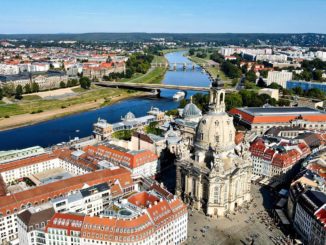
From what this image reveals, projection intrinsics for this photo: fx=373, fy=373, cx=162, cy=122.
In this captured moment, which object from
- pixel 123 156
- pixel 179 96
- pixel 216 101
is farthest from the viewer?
pixel 179 96

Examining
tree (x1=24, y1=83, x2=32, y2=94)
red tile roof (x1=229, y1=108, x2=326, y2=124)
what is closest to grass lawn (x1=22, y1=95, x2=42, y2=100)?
tree (x1=24, y1=83, x2=32, y2=94)

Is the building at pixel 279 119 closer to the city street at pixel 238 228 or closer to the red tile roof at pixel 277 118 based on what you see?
the red tile roof at pixel 277 118

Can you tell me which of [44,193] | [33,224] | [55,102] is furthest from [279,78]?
[33,224]

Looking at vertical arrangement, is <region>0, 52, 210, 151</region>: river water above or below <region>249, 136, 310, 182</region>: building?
below

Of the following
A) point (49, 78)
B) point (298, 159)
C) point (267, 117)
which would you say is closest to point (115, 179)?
point (298, 159)

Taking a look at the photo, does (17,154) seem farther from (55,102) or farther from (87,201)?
(55,102)

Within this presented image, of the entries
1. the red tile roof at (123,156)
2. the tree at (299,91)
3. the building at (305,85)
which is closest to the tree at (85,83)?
the building at (305,85)

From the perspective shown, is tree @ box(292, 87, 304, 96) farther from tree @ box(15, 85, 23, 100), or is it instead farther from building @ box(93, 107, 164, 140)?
tree @ box(15, 85, 23, 100)
